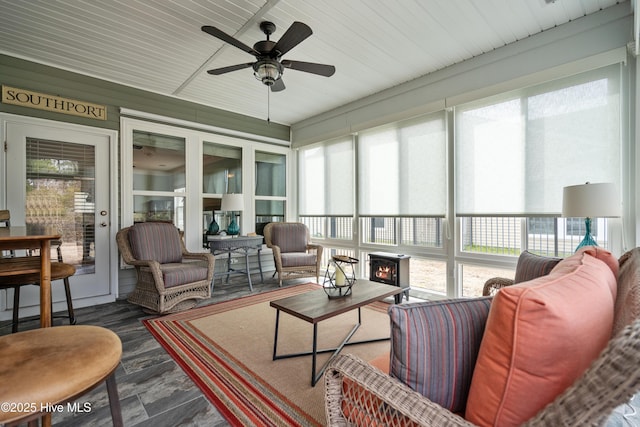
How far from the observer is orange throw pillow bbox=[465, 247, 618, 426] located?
2.24 ft

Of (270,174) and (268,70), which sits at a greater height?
(268,70)

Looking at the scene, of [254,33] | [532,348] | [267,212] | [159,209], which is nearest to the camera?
[532,348]

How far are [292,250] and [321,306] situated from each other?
2.81m

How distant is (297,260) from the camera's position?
446 centimetres

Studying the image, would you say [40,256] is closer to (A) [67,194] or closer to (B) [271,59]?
(B) [271,59]

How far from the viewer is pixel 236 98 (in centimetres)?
455

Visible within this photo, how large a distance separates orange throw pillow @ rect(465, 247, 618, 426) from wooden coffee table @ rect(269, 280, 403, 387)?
47.8 inches

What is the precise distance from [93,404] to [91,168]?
310 centimetres

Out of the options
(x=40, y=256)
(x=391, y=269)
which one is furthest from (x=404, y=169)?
(x=40, y=256)

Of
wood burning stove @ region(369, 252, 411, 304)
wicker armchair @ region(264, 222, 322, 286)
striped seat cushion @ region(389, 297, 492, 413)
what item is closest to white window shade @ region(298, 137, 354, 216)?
wicker armchair @ region(264, 222, 322, 286)

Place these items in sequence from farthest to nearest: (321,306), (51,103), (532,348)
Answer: (51,103) < (321,306) < (532,348)

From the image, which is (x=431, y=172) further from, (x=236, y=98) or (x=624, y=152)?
(x=236, y=98)

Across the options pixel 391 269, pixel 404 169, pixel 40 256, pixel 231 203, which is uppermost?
pixel 404 169

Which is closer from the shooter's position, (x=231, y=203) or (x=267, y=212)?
(x=231, y=203)
